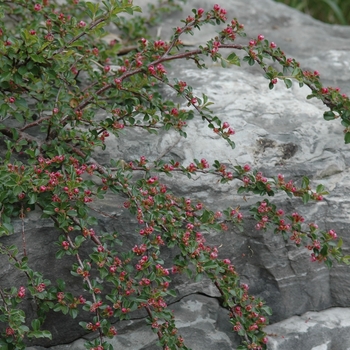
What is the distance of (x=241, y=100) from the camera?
2498mm

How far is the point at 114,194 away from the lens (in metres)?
2.08

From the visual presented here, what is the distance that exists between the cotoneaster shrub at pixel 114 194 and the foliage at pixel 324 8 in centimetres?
359

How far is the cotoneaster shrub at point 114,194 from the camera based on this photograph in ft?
5.74

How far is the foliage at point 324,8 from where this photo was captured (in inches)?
214

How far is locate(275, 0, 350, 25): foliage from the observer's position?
5434 millimetres

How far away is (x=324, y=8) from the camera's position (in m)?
5.57

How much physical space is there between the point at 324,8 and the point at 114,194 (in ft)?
13.3

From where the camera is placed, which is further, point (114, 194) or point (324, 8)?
point (324, 8)

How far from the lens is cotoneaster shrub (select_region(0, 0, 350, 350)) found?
175 centimetres

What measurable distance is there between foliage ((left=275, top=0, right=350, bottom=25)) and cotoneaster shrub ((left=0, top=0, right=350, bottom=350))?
3594 millimetres

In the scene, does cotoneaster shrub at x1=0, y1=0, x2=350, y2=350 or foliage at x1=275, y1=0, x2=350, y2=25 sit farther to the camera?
foliage at x1=275, y1=0, x2=350, y2=25

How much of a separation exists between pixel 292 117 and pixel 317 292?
25.8 inches

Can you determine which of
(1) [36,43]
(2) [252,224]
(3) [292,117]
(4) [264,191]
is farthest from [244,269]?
(1) [36,43]

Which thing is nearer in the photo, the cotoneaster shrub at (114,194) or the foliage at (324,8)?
the cotoneaster shrub at (114,194)
